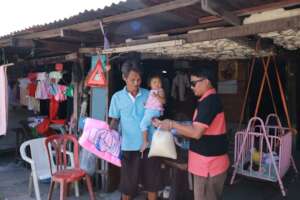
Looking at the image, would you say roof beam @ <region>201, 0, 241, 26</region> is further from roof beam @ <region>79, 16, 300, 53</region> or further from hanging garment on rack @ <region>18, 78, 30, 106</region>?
hanging garment on rack @ <region>18, 78, 30, 106</region>

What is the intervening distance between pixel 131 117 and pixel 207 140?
45.2 inches

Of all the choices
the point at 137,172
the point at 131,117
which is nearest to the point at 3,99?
the point at 131,117

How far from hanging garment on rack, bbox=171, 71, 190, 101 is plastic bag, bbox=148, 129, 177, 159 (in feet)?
14.1

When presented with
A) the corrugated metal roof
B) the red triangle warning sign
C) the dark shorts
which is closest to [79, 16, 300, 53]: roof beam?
the corrugated metal roof

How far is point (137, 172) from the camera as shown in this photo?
13.2 feet

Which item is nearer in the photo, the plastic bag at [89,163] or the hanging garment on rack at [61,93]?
the plastic bag at [89,163]

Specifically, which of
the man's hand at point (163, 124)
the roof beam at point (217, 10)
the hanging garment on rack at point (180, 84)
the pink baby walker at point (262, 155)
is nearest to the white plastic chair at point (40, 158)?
the man's hand at point (163, 124)

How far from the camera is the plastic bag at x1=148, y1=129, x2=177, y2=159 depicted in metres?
3.81

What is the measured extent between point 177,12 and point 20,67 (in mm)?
6641

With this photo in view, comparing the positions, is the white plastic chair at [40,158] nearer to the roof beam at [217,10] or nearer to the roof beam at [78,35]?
the roof beam at [78,35]

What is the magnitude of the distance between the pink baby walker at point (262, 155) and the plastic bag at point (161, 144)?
187 centimetres

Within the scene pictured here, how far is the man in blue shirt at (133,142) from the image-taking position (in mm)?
3993

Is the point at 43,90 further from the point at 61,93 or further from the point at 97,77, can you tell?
the point at 97,77

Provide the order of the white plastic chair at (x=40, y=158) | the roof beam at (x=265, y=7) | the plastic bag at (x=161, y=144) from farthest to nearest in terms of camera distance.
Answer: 1. the white plastic chair at (x=40, y=158)
2. the plastic bag at (x=161, y=144)
3. the roof beam at (x=265, y=7)
